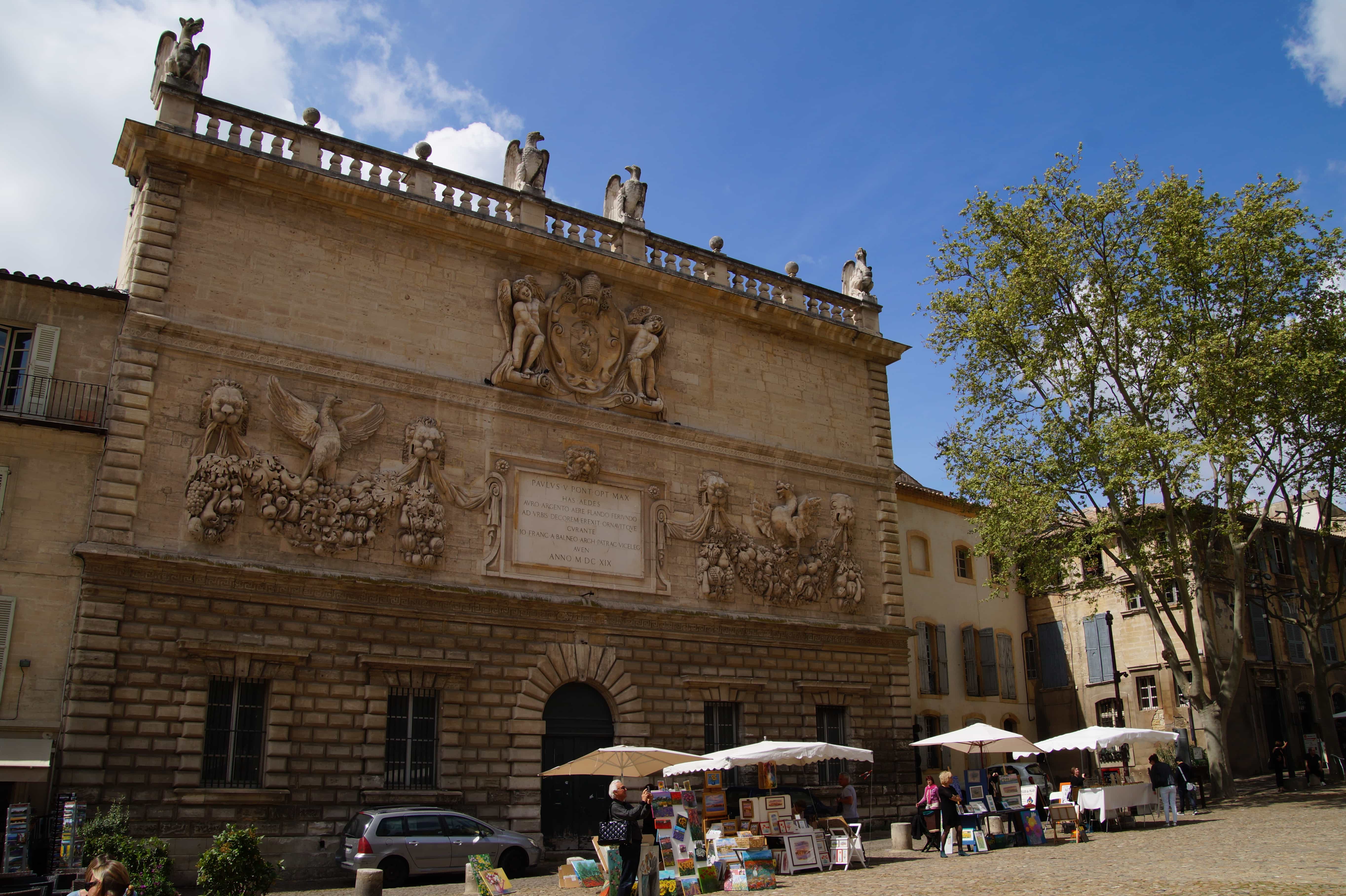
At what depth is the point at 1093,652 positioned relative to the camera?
102ft

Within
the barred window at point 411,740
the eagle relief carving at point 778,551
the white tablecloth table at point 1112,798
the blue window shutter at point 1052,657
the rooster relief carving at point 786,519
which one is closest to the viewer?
the barred window at point 411,740

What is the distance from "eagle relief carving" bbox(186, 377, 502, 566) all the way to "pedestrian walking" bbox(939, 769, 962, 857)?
850cm

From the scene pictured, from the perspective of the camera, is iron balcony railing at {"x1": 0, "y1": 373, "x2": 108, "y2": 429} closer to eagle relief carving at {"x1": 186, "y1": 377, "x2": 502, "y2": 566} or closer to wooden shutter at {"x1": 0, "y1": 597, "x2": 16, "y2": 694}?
eagle relief carving at {"x1": 186, "y1": 377, "x2": 502, "y2": 566}

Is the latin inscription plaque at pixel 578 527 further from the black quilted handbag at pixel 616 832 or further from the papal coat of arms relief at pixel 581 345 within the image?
the black quilted handbag at pixel 616 832

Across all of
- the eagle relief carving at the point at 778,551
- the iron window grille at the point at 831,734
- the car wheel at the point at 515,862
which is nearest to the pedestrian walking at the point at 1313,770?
the iron window grille at the point at 831,734

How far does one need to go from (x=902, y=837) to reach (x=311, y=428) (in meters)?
12.1

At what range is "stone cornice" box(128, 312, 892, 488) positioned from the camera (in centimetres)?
1666

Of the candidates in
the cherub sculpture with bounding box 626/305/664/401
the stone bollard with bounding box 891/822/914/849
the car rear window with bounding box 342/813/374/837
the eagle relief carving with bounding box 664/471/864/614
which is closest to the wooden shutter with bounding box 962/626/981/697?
the eagle relief carving with bounding box 664/471/864/614

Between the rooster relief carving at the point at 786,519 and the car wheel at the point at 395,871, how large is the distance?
9880 mm

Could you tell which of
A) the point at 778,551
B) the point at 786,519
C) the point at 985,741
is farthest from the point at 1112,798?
the point at 786,519

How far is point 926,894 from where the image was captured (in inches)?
452

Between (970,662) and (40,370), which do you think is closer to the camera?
(40,370)

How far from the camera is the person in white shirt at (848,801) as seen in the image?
19.8 metres

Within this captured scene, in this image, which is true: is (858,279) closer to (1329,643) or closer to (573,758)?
(573,758)
